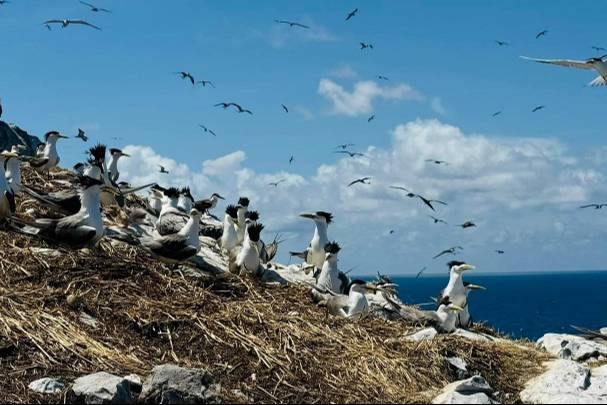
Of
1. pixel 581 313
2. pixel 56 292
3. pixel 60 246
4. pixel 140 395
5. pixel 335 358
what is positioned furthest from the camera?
pixel 581 313

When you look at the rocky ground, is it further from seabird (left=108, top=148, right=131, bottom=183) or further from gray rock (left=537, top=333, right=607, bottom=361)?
seabird (left=108, top=148, right=131, bottom=183)

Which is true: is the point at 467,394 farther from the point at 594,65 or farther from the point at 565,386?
the point at 594,65

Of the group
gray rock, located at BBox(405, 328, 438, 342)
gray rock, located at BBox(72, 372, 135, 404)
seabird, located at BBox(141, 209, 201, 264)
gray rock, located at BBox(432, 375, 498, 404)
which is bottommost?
seabird, located at BBox(141, 209, 201, 264)

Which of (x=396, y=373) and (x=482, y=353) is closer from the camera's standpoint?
(x=396, y=373)

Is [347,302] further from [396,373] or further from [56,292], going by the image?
[56,292]

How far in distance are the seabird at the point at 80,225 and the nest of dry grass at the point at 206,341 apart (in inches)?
10.5

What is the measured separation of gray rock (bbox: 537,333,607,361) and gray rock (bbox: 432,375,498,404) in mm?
5637

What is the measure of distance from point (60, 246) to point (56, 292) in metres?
2.10

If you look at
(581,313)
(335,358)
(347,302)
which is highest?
(335,358)

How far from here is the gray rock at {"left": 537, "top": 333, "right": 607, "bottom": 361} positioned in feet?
50.2

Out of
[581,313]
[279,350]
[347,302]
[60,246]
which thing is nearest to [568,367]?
[279,350]

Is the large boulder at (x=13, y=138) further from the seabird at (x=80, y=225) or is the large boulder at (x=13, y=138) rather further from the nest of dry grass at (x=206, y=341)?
the nest of dry grass at (x=206, y=341)

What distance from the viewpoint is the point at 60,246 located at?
14758 mm

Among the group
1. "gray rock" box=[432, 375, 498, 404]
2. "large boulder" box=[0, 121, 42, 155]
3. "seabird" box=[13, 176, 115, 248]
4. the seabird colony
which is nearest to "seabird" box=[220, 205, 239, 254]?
the seabird colony
